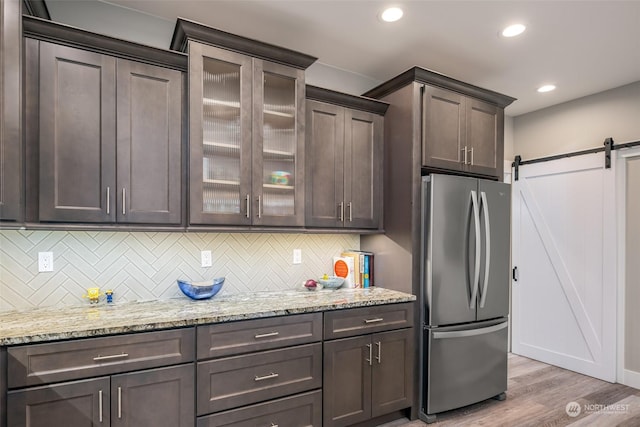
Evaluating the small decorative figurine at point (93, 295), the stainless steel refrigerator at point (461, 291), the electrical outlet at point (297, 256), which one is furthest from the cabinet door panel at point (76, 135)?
the stainless steel refrigerator at point (461, 291)

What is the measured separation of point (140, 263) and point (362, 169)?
180cm

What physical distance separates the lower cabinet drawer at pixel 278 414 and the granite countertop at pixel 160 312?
52 cm

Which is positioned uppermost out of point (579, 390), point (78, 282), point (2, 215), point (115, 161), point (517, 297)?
point (115, 161)

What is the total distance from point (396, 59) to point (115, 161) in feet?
7.66

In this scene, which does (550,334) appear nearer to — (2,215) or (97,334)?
(97,334)

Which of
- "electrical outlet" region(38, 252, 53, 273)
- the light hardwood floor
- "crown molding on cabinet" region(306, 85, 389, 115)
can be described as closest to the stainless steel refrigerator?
the light hardwood floor

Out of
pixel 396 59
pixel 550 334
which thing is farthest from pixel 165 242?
pixel 550 334

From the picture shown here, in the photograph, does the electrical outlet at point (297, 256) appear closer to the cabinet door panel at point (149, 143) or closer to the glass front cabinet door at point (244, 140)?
the glass front cabinet door at point (244, 140)

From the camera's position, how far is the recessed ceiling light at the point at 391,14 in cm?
234

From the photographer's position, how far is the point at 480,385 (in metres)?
2.91

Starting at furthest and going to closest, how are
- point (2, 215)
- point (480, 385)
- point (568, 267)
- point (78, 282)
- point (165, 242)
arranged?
1. point (568, 267)
2. point (480, 385)
3. point (165, 242)
4. point (78, 282)
5. point (2, 215)

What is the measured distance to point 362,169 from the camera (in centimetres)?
297

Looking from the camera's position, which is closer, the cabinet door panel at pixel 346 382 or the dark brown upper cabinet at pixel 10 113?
the dark brown upper cabinet at pixel 10 113

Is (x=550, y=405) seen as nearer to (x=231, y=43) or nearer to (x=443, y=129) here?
(x=443, y=129)
